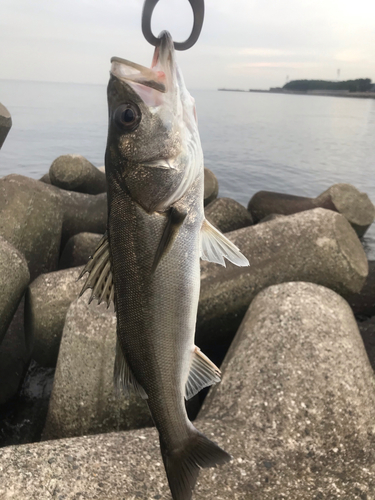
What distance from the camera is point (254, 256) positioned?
16.8 ft

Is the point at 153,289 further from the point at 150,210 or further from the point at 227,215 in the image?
the point at 227,215

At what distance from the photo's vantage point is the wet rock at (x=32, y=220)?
5634 mm

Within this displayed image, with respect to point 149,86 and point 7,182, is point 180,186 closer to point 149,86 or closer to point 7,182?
point 149,86

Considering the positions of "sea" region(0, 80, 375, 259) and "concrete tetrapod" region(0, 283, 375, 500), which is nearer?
"concrete tetrapod" region(0, 283, 375, 500)

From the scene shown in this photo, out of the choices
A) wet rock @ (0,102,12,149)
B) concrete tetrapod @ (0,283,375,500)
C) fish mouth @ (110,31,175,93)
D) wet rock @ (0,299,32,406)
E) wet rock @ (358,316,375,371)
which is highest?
fish mouth @ (110,31,175,93)

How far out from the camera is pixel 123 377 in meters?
1.82

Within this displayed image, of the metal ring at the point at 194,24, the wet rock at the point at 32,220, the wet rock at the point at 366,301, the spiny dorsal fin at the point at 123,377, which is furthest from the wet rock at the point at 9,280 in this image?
the wet rock at the point at 366,301

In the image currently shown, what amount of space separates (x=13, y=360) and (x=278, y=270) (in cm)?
361

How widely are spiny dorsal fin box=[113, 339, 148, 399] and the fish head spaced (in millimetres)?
690

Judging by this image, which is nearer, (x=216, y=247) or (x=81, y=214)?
(x=216, y=247)

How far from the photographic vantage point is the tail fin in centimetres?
185

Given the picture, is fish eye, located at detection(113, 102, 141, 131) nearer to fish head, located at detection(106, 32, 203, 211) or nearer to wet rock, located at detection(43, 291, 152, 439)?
fish head, located at detection(106, 32, 203, 211)

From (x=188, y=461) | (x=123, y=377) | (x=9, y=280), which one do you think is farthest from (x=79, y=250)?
(x=188, y=461)

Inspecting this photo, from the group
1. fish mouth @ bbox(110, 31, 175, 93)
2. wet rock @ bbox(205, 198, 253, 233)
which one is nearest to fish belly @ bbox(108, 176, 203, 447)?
fish mouth @ bbox(110, 31, 175, 93)
